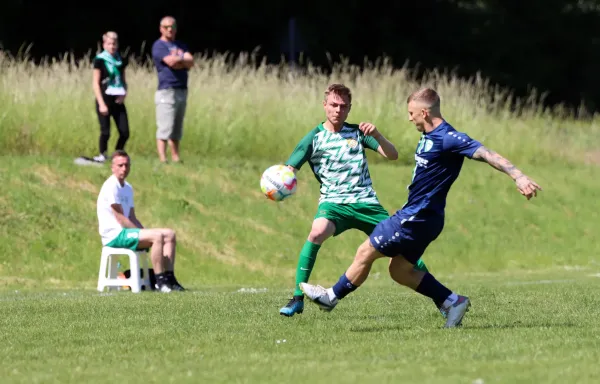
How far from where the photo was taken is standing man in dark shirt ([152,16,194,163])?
1892cm

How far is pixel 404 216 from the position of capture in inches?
355

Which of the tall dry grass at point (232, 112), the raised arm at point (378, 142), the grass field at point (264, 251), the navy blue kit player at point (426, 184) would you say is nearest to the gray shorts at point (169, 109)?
the grass field at point (264, 251)

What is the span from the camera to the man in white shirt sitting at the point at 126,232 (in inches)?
560

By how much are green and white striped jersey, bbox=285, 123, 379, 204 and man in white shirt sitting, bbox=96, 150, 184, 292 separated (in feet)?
13.6

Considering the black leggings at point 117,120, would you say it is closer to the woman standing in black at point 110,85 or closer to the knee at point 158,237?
A: the woman standing in black at point 110,85

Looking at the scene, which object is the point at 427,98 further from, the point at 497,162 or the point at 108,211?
the point at 108,211

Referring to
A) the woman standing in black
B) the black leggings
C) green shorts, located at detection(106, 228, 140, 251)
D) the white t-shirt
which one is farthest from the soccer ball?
the black leggings

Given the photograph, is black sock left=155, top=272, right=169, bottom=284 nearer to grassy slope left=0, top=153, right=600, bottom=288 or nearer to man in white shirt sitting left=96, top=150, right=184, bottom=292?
man in white shirt sitting left=96, top=150, right=184, bottom=292

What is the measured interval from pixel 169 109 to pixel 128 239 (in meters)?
5.22

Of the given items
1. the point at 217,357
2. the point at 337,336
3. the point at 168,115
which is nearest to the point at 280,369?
the point at 217,357

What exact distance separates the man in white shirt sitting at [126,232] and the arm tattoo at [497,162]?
612 cm

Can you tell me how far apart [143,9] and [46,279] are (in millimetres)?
23841

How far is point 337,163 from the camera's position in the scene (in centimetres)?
1041

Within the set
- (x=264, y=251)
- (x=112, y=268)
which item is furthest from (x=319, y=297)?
(x=264, y=251)
